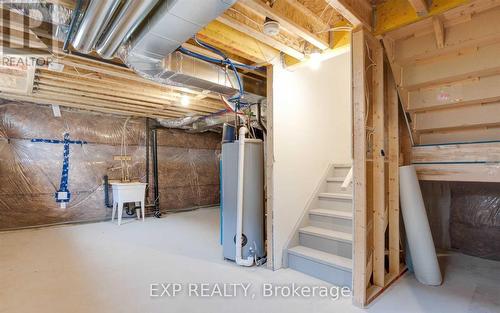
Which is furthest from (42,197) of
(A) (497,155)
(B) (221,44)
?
(A) (497,155)

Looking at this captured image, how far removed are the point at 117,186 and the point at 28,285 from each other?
107 inches

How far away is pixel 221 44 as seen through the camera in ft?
7.86

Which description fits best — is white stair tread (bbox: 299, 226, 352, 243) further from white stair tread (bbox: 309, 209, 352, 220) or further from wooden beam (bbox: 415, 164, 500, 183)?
wooden beam (bbox: 415, 164, 500, 183)

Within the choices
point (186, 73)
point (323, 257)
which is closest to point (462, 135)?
point (323, 257)

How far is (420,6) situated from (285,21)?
0.90 meters

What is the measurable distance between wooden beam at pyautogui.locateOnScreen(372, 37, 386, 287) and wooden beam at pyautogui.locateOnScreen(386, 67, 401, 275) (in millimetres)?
296

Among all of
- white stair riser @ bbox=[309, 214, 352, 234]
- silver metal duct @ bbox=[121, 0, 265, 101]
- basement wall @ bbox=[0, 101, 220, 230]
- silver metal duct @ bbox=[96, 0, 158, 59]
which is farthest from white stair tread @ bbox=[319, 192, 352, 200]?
basement wall @ bbox=[0, 101, 220, 230]

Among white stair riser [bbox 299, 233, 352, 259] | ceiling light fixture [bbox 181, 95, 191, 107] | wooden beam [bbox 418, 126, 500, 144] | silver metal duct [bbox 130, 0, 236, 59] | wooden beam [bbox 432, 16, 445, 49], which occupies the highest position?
ceiling light fixture [bbox 181, 95, 191, 107]

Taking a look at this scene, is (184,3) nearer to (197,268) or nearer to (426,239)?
(197,268)

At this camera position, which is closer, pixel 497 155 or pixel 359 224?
pixel 359 224

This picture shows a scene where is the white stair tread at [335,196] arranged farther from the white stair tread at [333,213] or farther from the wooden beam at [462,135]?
the wooden beam at [462,135]

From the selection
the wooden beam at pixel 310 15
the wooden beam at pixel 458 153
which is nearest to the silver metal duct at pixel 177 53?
the wooden beam at pixel 310 15

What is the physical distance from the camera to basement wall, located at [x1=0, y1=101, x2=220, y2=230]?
14.5 feet

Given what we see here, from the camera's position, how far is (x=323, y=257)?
2.47 meters
